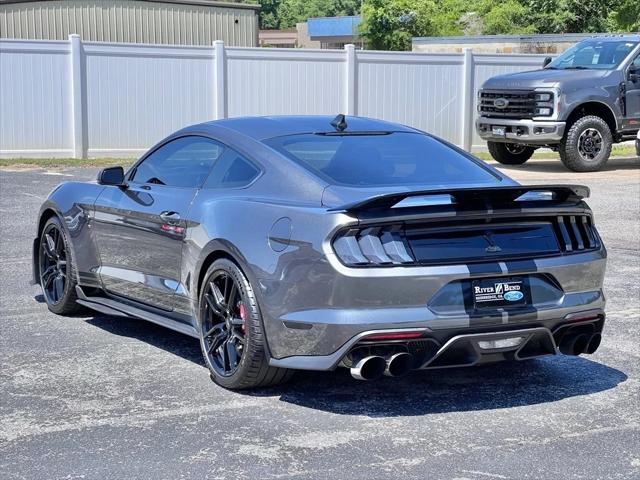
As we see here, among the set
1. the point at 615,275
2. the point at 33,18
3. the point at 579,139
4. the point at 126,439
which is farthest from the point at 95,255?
the point at 33,18

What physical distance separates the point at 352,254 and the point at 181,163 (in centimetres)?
188

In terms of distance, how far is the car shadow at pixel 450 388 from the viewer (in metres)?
5.51

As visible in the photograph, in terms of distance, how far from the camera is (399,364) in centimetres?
515

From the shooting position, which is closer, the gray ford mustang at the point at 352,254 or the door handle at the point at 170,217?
the gray ford mustang at the point at 352,254

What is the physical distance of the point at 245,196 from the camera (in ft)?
19.0

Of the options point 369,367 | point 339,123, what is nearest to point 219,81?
point 339,123

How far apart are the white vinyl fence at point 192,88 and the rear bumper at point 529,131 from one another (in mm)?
4517

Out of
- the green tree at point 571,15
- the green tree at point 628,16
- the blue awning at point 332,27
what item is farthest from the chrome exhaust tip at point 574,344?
the blue awning at point 332,27

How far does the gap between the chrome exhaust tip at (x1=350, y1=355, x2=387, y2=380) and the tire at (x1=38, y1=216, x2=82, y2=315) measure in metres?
2.80

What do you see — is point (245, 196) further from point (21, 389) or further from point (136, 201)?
point (21, 389)

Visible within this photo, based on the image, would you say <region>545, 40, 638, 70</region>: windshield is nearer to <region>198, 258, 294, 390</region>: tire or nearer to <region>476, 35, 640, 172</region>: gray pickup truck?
<region>476, 35, 640, 172</region>: gray pickup truck

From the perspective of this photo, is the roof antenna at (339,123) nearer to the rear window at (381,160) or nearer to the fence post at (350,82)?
the rear window at (381,160)

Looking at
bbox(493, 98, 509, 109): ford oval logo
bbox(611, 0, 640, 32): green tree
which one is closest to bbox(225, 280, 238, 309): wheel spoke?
bbox(493, 98, 509, 109): ford oval logo

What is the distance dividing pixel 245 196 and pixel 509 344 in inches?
62.5
